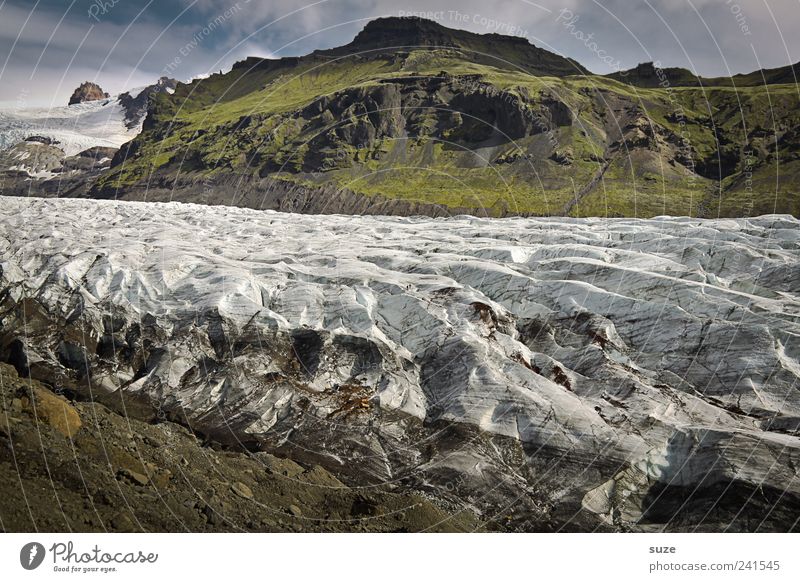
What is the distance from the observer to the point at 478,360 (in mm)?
29828

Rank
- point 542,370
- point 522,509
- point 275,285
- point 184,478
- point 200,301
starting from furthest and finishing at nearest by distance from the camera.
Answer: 1. point 275,285
2. point 200,301
3. point 542,370
4. point 522,509
5. point 184,478

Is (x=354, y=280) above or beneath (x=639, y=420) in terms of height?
above

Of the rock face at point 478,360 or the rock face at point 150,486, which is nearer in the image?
the rock face at point 150,486

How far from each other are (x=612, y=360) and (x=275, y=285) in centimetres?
2385

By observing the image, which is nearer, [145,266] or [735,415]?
[735,415]

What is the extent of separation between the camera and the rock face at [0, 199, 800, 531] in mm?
22891

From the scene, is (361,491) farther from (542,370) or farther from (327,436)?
(542,370)

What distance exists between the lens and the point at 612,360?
30.9 metres

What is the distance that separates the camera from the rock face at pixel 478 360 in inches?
→ 901

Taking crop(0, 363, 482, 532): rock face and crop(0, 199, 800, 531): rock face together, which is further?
crop(0, 199, 800, 531): rock face

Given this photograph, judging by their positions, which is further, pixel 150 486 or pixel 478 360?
pixel 478 360

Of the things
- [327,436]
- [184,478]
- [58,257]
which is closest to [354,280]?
[327,436]

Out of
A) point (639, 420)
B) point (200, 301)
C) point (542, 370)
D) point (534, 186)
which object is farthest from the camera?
point (534, 186)

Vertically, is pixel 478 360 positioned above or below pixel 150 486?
above
